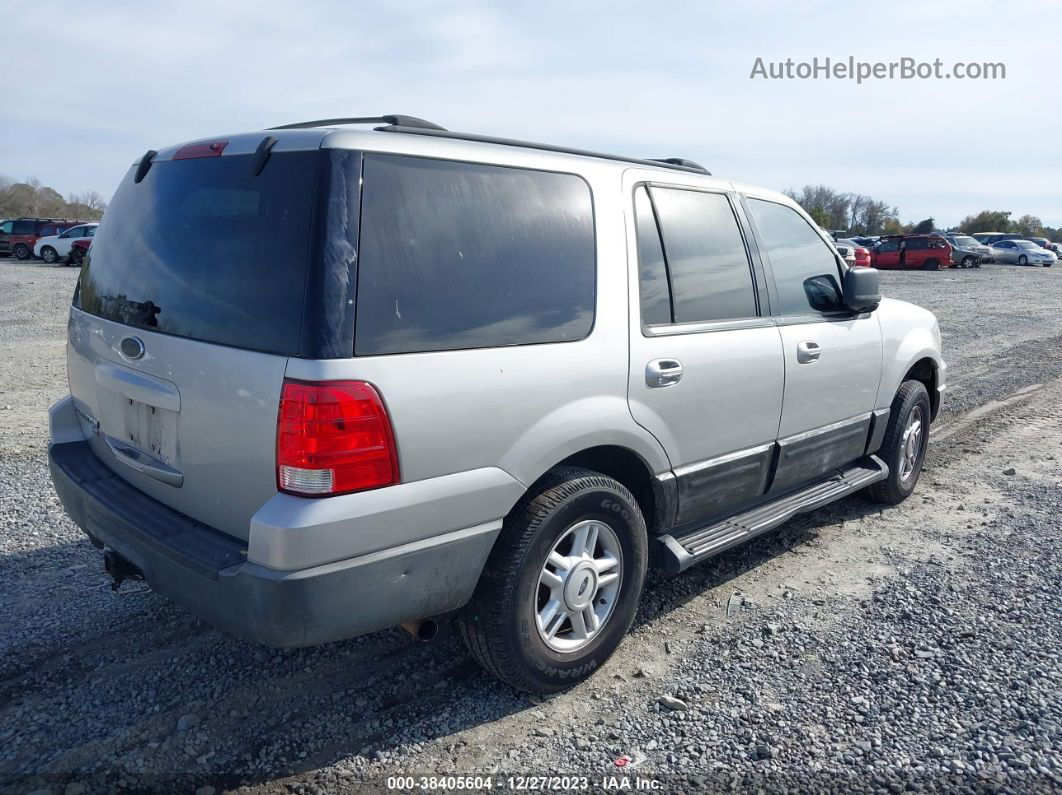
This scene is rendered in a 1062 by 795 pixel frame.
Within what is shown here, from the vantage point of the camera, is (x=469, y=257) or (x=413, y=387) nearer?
(x=413, y=387)

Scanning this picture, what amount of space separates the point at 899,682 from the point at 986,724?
338 millimetres

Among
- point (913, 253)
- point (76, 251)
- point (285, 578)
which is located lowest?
point (285, 578)

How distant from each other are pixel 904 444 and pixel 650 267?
2808 millimetres

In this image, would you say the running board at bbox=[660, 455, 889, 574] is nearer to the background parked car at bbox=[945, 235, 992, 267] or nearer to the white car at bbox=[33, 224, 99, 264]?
the white car at bbox=[33, 224, 99, 264]

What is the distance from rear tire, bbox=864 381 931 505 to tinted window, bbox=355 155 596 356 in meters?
2.92

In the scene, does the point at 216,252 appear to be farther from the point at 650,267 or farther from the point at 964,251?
A: the point at 964,251

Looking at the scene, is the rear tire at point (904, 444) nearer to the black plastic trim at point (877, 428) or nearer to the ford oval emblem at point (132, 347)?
the black plastic trim at point (877, 428)

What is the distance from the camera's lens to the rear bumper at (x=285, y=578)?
2400mm

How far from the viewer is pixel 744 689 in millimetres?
3184

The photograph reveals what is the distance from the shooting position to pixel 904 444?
207 inches

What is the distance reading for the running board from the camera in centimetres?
351

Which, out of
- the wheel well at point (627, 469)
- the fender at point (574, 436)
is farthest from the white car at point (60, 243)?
the fender at point (574, 436)

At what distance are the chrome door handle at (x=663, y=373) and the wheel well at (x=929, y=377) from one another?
2653 mm

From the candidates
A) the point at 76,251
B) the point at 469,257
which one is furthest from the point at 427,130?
the point at 76,251
